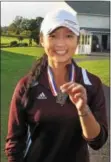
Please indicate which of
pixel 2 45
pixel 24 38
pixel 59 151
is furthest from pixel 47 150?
pixel 2 45

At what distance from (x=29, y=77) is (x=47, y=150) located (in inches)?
13.8

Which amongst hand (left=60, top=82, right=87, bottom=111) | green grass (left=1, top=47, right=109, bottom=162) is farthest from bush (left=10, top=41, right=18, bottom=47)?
hand (left=60, top=82, right=87, bottom=111)

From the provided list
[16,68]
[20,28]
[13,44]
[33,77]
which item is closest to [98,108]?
[33,77]

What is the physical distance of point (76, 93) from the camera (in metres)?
1.61

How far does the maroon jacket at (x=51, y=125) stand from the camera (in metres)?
1.78

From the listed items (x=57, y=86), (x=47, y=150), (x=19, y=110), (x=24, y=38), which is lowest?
(x=47, y=150)

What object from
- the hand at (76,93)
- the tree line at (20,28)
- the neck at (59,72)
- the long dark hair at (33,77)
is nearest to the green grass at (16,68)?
the tree line at (20,28)

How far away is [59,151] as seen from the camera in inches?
72.3

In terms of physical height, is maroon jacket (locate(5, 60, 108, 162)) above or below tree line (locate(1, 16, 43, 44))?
below

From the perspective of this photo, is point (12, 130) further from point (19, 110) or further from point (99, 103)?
point (99, 103)

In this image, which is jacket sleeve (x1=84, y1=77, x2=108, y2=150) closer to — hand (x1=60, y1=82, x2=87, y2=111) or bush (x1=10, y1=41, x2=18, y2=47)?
hand (x1=60, y1=82, x2=87, y2=111)

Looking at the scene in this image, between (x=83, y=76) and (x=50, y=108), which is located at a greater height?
(x=83, y=76)

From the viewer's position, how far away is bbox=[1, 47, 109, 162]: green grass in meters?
4.04

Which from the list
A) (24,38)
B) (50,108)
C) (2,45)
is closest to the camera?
(50,108)
